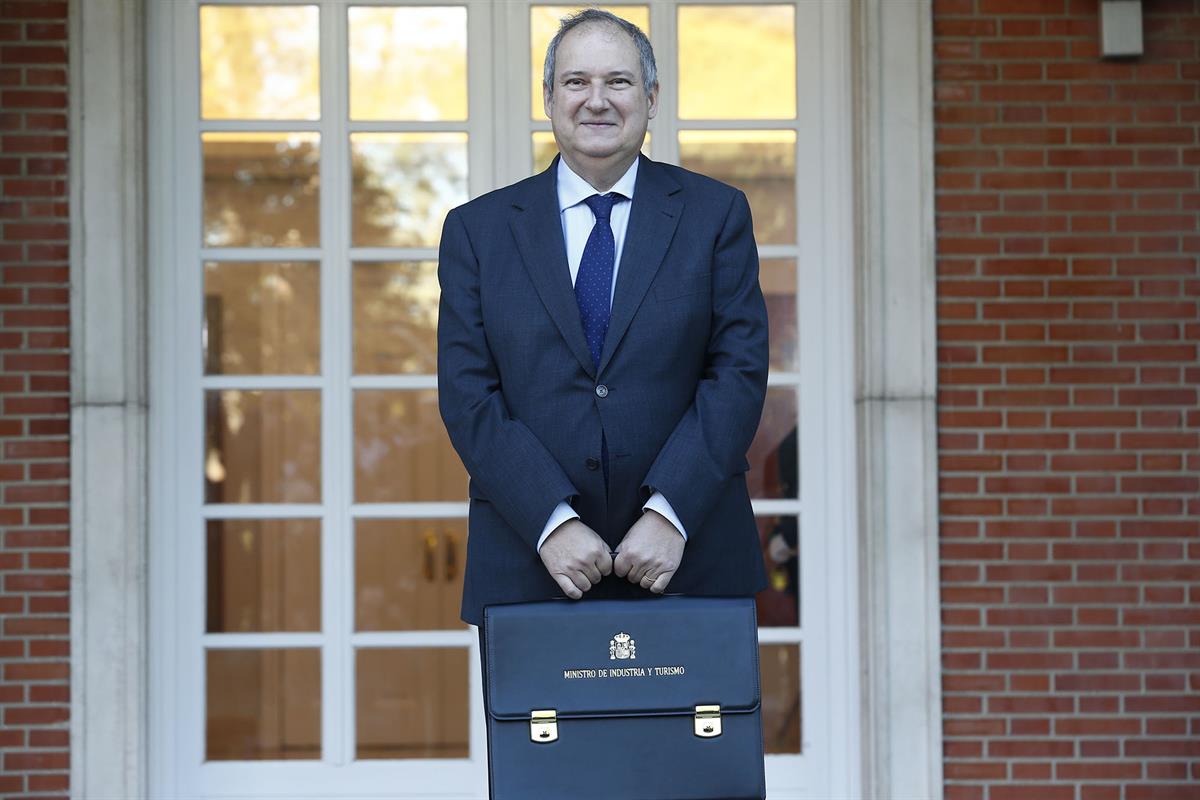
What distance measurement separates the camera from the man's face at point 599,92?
93.4 inches

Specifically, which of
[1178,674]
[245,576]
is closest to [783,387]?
[1178,674]

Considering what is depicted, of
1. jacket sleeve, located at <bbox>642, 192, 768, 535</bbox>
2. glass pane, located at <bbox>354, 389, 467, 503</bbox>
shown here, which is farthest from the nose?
glass pane, located at <bbox>354, 389, 467, 503</bbox>

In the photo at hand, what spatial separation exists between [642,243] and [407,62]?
214cm

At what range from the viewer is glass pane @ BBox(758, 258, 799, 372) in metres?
4.18

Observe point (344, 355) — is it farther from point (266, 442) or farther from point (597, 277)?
point (597, 277)

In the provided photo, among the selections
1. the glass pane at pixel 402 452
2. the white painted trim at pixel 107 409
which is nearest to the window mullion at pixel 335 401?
the glass pane at pixel 402 452

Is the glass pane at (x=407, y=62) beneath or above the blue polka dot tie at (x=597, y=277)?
above

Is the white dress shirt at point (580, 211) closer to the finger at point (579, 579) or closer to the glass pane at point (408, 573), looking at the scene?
the finger at point (579, 579)

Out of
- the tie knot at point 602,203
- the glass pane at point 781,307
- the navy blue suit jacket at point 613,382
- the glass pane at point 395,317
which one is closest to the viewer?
the navy blue suit jacket at point 613,382

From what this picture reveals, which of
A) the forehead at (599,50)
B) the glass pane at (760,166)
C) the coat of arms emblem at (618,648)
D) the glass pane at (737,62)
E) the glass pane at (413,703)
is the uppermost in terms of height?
the glass pane at (737,62)

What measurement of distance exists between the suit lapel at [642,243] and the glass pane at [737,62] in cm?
177

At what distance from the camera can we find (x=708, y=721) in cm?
225

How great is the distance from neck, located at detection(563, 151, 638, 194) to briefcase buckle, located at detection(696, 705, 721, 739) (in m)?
0.95

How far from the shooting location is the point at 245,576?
4258 millimetres
